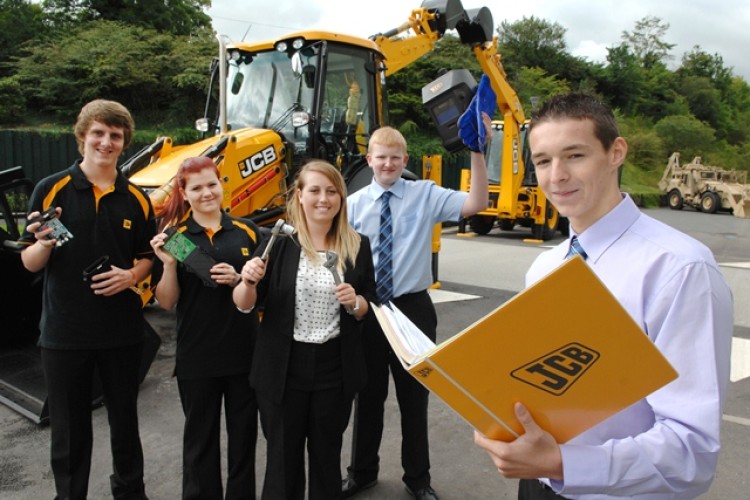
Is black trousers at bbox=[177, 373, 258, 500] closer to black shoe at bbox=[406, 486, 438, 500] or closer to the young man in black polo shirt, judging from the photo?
the young man in black polo shirt

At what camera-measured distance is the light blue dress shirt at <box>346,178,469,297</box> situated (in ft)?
10.5

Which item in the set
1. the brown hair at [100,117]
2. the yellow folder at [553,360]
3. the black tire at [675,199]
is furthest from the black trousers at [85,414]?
the black tire at [675,199]

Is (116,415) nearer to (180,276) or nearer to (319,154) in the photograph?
(180,276)

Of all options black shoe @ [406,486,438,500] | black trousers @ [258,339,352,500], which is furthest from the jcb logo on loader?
black shoe @ [406,486,438,500]

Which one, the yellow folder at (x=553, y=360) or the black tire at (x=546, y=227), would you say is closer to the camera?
the yellow folder at (x=553, y=360)

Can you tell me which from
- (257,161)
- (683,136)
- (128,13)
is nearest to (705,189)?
(683,136)

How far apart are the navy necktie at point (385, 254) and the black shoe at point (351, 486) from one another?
108 centimetres

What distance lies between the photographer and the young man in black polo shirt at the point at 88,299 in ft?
9.29

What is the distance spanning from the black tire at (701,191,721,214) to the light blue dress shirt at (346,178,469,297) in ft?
87.2

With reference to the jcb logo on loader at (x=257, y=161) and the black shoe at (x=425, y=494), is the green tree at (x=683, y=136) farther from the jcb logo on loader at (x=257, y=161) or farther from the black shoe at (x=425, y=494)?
the black shoe at (x=425, y=494)

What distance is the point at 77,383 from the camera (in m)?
2.89

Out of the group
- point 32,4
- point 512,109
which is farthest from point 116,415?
point 32,4

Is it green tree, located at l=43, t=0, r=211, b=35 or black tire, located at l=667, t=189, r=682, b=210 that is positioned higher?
green tree, located at l=43, t=0, r=211, b=35

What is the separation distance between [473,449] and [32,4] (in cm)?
2756
